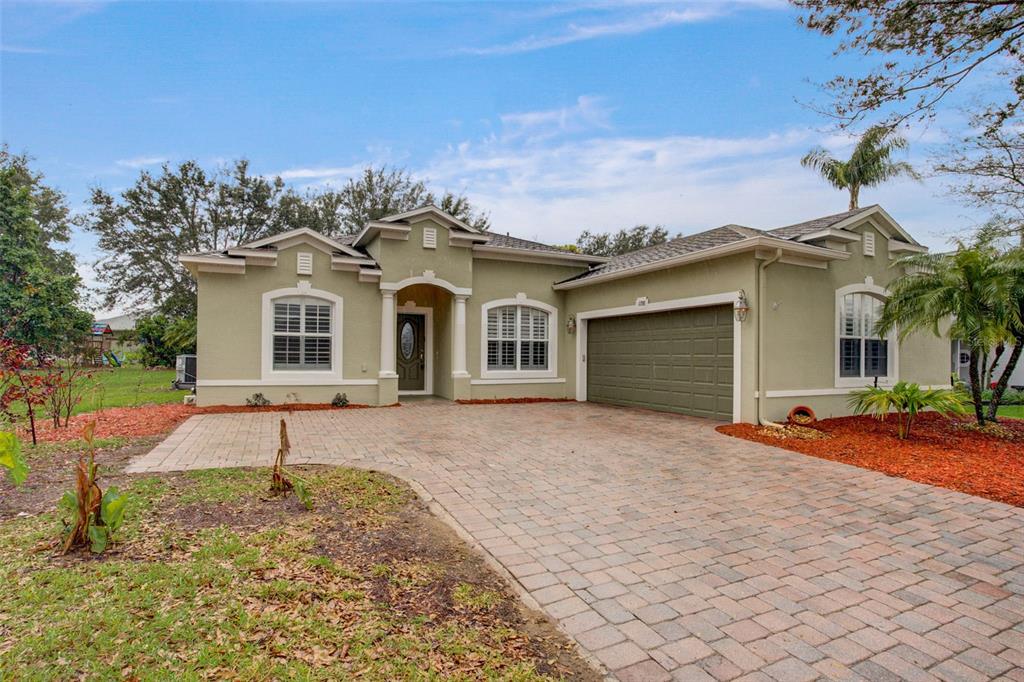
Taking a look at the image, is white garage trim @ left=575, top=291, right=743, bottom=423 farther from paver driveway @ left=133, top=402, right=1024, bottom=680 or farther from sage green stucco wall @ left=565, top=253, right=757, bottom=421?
paver driveway @ left=133, top=402, right=1024, bottom=680

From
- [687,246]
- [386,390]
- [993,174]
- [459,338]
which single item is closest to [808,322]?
[687,246]

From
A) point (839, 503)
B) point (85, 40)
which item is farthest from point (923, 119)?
point (85, 40)

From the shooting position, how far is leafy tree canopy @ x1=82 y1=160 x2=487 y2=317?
86.3ft

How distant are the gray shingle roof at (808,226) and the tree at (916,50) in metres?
4.66

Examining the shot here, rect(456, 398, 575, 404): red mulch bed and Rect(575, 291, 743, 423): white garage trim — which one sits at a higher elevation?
Rect(575, 291, 743, 423): white garage trim

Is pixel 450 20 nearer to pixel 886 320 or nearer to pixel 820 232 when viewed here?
pixel 820 232

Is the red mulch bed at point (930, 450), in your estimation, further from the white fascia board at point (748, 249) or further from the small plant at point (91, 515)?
the small plant at point (91, 515)

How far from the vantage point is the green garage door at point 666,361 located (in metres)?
10.3

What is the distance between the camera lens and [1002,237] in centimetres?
891

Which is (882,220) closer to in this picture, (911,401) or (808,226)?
(808,226)

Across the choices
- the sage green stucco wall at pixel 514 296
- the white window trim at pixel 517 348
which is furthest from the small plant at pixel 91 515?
the white window trim at pixel 517 348

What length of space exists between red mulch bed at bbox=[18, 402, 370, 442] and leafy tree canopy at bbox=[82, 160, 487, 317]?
55.6 ft

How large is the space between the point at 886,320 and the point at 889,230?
8.49 ft

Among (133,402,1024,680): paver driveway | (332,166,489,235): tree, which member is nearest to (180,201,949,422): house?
(133,402,1024,680): paver driveway
